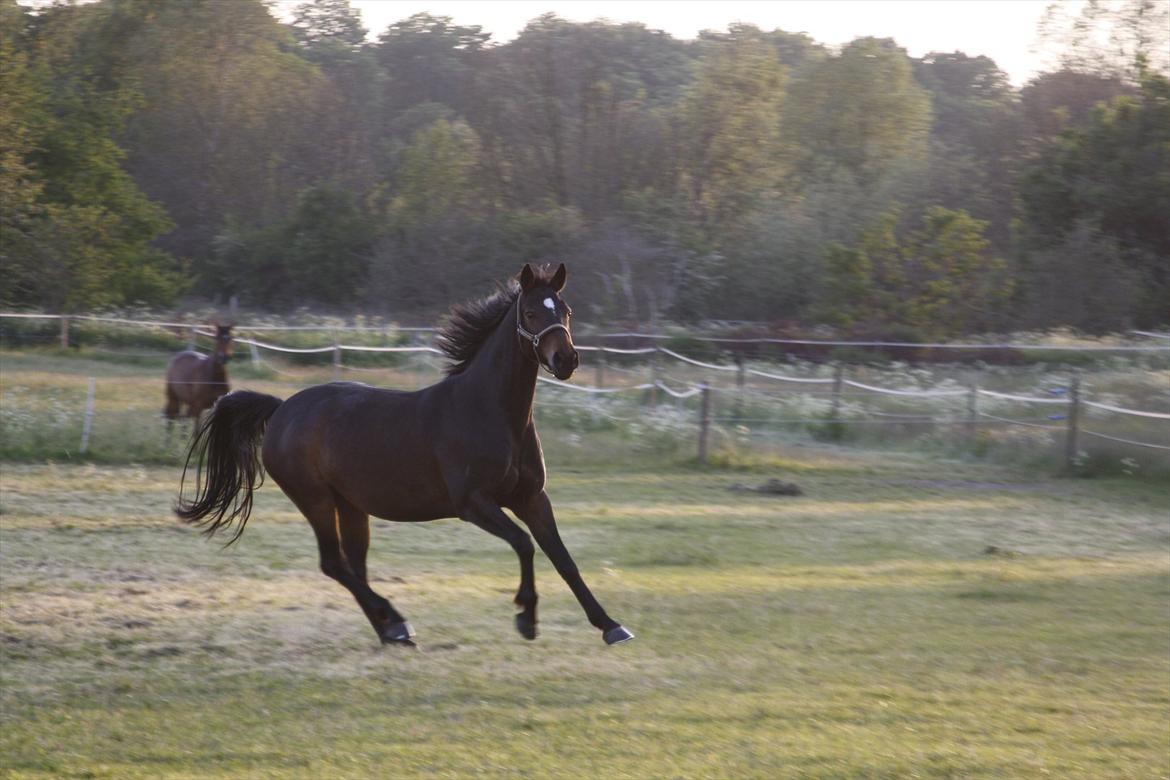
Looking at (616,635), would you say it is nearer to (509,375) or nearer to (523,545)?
(523,545)

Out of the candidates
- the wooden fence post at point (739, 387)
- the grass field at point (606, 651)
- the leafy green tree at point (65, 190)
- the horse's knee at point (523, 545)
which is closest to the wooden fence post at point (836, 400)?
the wooden fence post at point (739, 387)

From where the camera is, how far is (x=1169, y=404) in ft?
53.6

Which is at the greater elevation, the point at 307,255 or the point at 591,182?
the point at 591,182

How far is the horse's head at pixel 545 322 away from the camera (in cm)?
454

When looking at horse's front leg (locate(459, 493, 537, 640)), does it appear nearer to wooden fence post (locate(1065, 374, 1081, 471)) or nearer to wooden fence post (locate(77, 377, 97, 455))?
wooden fence post (locate(77, 377, 97, 455))

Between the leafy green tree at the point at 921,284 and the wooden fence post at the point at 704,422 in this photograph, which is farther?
the leafy green tree at the point at 921,284

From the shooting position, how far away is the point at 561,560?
195 inches

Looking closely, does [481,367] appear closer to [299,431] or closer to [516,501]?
[516,501]

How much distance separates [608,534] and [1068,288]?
19899 millimetres

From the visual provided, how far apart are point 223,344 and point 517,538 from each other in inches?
438

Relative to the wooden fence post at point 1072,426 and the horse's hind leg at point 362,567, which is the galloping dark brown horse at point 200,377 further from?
the wooden fence post at point 1072,426

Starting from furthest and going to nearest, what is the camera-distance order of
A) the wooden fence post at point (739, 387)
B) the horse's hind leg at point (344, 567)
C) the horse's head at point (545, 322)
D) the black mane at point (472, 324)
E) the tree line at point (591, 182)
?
the tree line at point (591, 182)
the wooden fence post at point (739, 387)
the horse's hind leg at point (344, 567)
the black mane at point (472, 324)
the horse's head at point (545, 322)

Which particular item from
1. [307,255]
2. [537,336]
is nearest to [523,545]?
[537,336]

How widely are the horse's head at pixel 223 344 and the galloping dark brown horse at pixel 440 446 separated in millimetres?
9047
